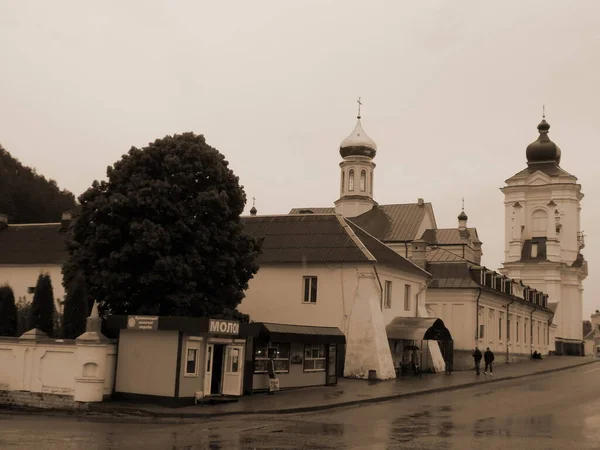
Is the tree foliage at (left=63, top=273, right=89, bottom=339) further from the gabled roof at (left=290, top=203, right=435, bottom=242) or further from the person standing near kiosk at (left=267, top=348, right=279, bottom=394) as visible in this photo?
the gabled roof at (left=290, top=203, right=435, bottom=242)

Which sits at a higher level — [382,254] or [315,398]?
[382,254]

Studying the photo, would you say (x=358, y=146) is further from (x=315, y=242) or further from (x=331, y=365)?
(x=331, y=365)

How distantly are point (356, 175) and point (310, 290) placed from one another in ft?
149

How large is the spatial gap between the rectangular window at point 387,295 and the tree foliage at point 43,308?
1679cm

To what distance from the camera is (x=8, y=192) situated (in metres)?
67.3

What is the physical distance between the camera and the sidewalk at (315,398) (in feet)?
74.6

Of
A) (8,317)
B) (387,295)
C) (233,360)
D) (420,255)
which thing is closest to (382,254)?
(387,295)

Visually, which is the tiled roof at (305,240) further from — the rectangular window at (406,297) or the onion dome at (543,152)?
the onion dome at (543,152)

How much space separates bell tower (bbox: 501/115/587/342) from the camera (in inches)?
3919

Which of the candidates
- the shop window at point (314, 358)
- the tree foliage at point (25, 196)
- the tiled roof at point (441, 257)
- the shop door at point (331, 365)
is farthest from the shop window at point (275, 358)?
the tree foliage at point (25, 196)

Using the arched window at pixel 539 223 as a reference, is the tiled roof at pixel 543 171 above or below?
above

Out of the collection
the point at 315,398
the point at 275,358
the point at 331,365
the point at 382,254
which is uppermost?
the point at 382,254

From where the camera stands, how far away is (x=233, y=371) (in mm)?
27109

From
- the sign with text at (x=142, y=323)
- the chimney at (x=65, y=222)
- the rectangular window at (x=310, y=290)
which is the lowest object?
the sign with text at (x=142, y=323)
